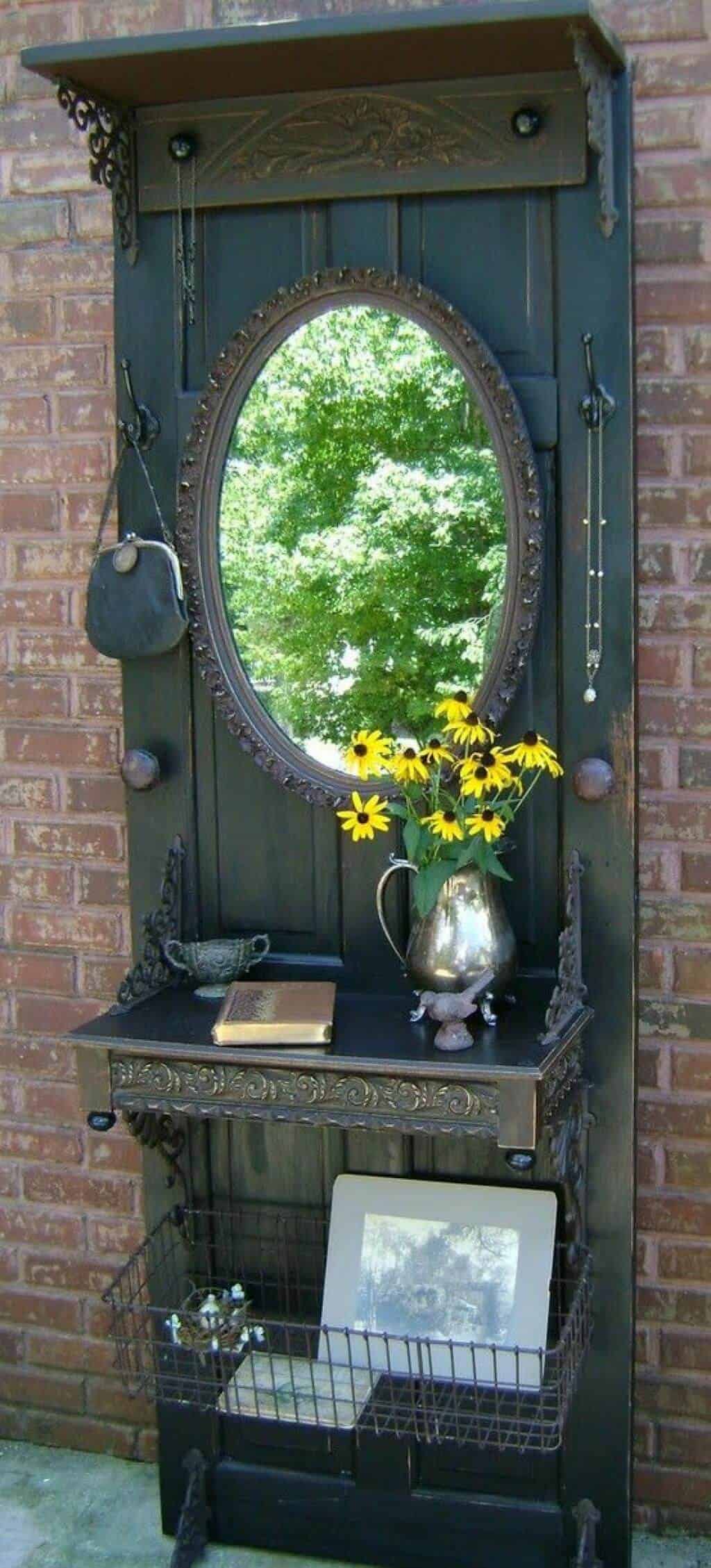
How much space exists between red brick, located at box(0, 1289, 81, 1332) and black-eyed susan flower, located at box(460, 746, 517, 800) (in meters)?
1.30

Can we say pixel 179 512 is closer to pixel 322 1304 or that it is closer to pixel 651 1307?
pixel 322 1304

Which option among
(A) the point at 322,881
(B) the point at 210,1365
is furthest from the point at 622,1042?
(B) the point at 210,1365

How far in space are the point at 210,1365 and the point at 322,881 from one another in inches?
29.6

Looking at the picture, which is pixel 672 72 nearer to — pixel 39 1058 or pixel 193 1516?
pixel 39 1058

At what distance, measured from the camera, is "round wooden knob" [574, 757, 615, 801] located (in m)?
2.24

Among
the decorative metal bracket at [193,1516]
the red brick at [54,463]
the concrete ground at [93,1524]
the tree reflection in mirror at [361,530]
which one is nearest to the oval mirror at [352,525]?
the tree reflection in mirror at [361,530]

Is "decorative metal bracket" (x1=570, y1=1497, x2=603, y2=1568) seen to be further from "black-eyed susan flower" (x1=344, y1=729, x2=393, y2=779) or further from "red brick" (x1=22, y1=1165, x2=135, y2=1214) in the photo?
"black-eyed susan flower" (x1=344, y1=729, x2=393, y2=779)

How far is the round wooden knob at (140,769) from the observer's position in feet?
7.99

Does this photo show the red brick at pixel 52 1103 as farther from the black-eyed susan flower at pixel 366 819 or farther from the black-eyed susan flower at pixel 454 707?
the black-eyed susan flower at pixel 454 707

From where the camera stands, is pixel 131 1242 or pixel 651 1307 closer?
pixel 651 1307

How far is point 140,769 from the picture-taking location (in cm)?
244

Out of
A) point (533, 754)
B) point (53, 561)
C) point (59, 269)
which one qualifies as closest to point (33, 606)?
point (53, 561)

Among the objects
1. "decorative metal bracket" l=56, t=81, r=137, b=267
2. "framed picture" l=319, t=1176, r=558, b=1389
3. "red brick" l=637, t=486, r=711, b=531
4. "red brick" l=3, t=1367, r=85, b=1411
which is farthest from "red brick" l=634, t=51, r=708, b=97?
"red brick" l=3, t=1367, r=85, b=1411

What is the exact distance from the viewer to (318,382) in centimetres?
230
